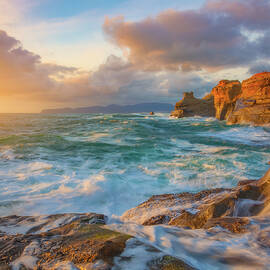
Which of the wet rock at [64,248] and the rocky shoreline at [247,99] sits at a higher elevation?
the rocky shoreline at [247,99]

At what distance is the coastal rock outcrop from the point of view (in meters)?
2.52

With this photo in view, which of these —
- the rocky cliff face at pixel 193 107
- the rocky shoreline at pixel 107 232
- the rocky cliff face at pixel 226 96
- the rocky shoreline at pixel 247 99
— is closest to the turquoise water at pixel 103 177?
the rocky shoreline at pixel 107 232

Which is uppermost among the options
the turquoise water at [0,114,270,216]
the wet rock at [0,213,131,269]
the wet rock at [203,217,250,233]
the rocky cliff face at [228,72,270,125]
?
the rocky cliff face at [228,72,270,125]

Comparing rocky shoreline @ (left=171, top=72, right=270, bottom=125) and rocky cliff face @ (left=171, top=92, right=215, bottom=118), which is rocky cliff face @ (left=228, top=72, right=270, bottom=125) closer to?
rocky shoreline @ (left=171, top=72, right=270, bottom=125)

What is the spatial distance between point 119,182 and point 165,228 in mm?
4209

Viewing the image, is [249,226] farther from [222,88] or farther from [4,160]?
[222,88]

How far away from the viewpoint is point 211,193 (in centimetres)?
400

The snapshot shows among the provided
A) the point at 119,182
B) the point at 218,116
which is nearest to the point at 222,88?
the point at 218,116

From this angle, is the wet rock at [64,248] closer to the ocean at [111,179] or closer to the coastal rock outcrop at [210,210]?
the ocean at [111,179]

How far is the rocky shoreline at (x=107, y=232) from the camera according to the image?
1577 mm

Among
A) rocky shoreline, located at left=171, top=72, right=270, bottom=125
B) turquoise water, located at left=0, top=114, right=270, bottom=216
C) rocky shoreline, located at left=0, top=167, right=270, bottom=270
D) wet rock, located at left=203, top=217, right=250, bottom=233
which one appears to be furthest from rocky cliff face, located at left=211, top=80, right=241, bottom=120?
wet rock, located at left=203, top=217, right=250, bottom=233

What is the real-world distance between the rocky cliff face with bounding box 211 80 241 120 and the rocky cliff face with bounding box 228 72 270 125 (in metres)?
9.77

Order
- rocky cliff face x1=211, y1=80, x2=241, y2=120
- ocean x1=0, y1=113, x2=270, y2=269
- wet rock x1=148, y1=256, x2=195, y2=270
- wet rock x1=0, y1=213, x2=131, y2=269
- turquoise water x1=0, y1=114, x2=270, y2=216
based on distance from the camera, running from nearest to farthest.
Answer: wet rock x1=148, y1=256, x2=195, y2=270 < wet rock x1=0, y1=213, x2=131, y2=269 < ocean x1=0, y1=113, x2=270, y2=269 < turquoise water x1=0, y1=114, x2=270, y2=216 < rocky cliff face x1=211, y1=80, x2=241, y2=120

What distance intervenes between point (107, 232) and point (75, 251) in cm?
47
